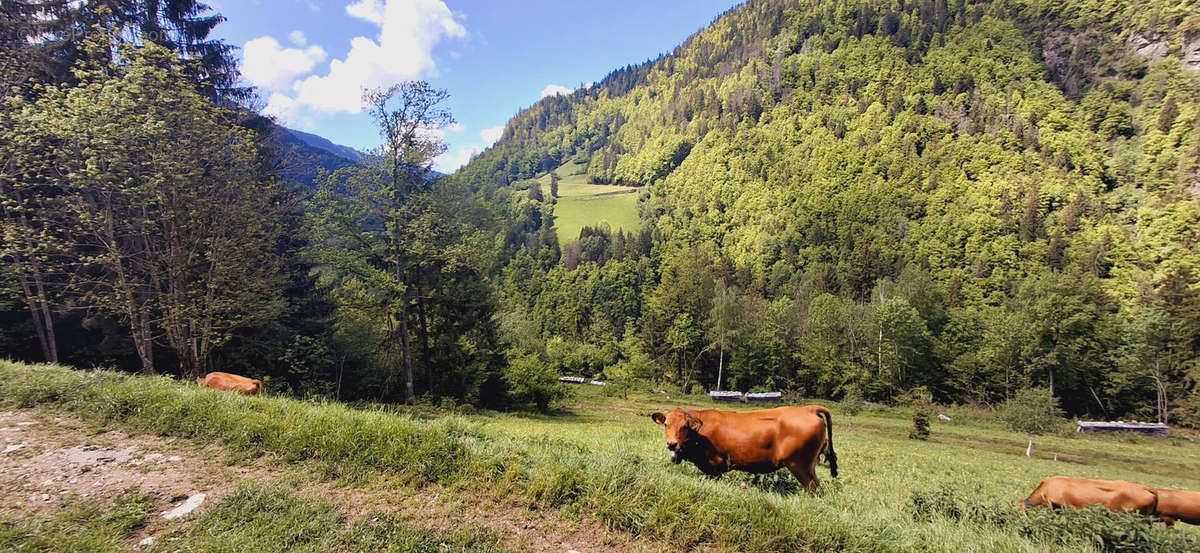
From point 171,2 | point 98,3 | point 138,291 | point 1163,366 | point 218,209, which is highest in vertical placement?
point 171,2

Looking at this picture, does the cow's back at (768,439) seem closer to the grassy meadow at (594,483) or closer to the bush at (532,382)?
the grassy meadow at (594,483)

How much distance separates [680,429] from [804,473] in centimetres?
244

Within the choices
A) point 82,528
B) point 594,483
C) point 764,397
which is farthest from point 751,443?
point 764,397

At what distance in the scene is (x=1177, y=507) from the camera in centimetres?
793

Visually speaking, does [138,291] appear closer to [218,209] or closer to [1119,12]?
[218,209]

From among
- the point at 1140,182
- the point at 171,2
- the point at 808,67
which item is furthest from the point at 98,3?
the point at 808,67

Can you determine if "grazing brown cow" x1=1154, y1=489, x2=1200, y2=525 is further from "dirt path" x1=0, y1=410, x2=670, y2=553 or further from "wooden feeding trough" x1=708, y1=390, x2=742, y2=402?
"wooden feeding trough" x1=708, y1=390, x2=742, y2=402

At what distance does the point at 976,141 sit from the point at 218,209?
14593 centimetres

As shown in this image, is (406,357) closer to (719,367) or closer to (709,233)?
(719,367)

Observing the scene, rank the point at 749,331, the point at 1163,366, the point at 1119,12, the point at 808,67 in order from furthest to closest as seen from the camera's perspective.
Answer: the point at 808,67, the point at 1119,12, the point at 749,331, the point at 1163,366

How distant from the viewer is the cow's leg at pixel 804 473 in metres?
8.21

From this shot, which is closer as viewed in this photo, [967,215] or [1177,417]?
[1177,417]

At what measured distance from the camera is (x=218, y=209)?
14.3 metres

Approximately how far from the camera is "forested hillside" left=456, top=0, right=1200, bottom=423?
51.1 meters
